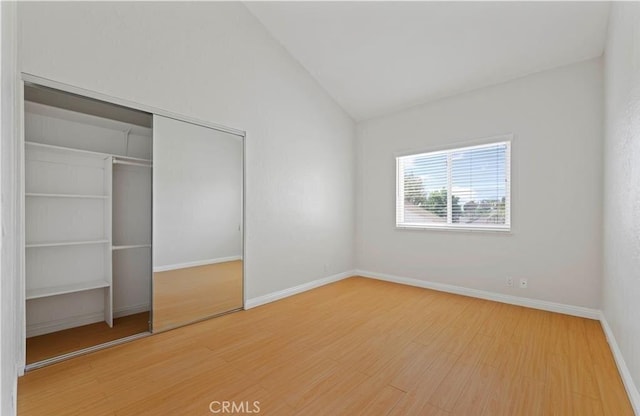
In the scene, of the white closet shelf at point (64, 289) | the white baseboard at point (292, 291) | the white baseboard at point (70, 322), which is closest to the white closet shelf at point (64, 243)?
the white closet shelf at point (64, 289)

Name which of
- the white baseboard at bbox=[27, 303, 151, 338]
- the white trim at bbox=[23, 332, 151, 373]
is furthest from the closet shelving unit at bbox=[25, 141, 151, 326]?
the white trim at bbox=[23, 332, 151, 373]

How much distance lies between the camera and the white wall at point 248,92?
2.33m

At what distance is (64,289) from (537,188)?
512cm

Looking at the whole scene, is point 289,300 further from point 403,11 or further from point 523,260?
point 403,11

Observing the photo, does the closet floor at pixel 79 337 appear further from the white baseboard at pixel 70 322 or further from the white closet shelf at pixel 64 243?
the white closet shelf at pixel 64 243

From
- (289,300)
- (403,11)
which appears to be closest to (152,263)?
(289,300)

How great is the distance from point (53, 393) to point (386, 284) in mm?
3932

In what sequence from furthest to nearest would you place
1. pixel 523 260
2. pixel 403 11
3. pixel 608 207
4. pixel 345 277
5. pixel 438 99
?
pixel 345 277 < pixel 438 99 < pixel 523 260 < pixel 403 11 < pixel 608 207

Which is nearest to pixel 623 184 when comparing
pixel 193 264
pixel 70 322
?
pixel 193 264

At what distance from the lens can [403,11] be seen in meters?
3.14

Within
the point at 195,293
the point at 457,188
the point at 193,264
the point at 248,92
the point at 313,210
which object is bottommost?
the point at 195,293

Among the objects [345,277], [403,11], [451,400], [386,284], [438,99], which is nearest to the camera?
[451,400]
